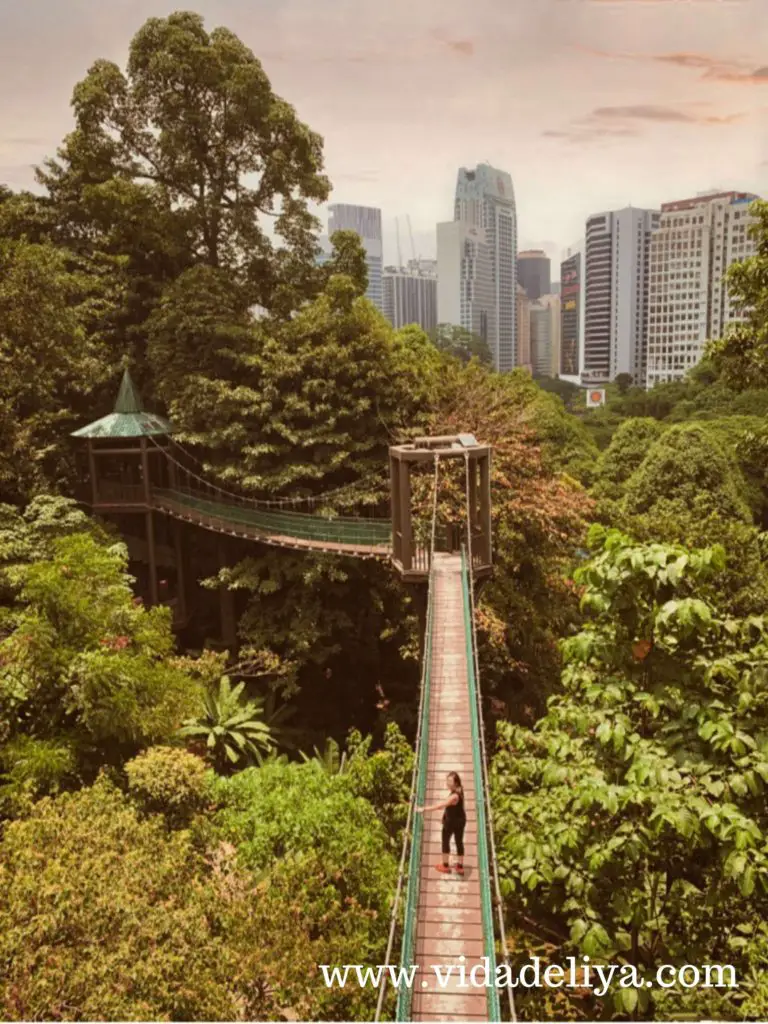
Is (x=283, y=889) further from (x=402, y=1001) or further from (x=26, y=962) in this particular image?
(x=402, y=1001)

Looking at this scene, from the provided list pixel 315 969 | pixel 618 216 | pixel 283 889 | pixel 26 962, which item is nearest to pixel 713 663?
pixel 315 969

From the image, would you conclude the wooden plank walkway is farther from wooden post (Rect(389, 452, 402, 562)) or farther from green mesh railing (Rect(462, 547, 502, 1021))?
wooden post (Rect(389, 452, 402, 562))

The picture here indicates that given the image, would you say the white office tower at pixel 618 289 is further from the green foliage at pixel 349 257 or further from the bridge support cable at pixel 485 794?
the bridge support cable at pixel 485 794

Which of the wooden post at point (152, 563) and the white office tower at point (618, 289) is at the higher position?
the white office tower at point (618, 289)

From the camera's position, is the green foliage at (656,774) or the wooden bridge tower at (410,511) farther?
the wooden bridge tower at (410,511)

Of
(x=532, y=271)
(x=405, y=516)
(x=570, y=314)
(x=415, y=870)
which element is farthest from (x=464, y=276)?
(x=415, y=870)

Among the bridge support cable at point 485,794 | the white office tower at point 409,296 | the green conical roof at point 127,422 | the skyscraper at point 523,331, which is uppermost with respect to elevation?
the white office tower at point 409,296

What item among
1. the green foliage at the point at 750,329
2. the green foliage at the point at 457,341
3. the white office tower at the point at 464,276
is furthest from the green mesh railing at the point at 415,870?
the white office tower at the point at 464,276
